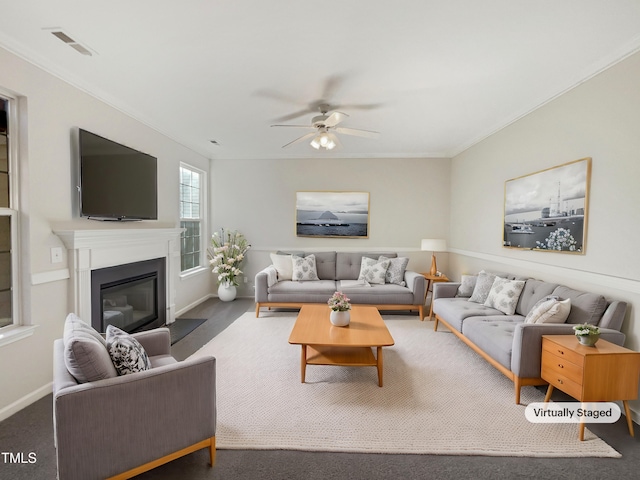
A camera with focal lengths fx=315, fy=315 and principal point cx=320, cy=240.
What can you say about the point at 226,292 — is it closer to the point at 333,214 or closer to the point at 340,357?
the point at 333,214

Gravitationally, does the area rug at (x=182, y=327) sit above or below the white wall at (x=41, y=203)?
below

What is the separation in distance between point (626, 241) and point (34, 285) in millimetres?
4535

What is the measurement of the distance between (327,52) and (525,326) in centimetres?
255

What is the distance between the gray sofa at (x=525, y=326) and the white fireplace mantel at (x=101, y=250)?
12.0ft

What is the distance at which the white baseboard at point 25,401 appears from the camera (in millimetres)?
2229

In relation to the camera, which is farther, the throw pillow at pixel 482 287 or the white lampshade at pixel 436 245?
the white lampshade at pixel 436 245

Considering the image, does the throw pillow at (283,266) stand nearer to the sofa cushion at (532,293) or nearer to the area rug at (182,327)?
the area rug at (182,327)

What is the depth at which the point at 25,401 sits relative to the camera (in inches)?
93.8

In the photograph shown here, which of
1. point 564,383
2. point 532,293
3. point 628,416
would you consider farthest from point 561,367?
point 532,293

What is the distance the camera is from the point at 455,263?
5422mm

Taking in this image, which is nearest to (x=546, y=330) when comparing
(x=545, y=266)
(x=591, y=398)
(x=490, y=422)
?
(x=591, y=398)

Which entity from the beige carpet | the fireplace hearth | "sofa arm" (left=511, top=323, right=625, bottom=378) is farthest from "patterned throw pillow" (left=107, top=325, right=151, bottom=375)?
"sofa arm" (left=511, top=323, right=625, bottom=378)

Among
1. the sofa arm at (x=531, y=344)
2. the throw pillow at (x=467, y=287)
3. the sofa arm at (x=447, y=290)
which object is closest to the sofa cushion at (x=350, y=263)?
the sofa arm at (x=447, y=290)

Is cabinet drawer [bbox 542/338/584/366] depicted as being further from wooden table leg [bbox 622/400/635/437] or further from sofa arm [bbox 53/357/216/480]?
sofa arm [bbox 53/357/216/480]
